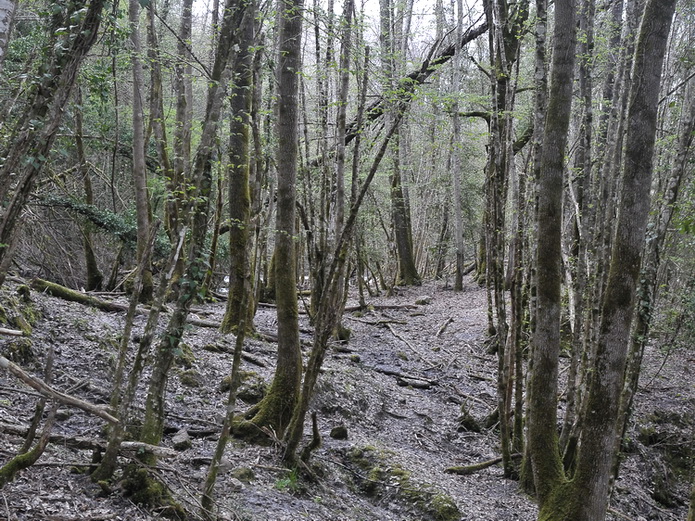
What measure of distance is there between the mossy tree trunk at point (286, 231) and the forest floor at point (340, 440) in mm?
463

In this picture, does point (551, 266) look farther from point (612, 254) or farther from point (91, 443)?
point (91, 443)

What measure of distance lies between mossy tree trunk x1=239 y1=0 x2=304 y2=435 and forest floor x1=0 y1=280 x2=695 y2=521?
0.46m

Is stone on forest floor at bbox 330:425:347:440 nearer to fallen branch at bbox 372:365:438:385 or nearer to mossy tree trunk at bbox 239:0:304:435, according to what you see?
mossy tree trunk at bbox 239:0:304:435

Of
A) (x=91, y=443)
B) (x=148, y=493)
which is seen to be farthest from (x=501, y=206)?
(x=91, y=443)

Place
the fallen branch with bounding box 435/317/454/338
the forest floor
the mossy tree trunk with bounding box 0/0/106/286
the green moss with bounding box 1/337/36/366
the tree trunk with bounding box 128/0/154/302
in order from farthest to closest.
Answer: the fallen branch with bounding box 435/317/454/338, the tree trunk with bounding box 128/0/154/302, the green moss with bounding box 1/337/36/366, the forest floor, the mossy tree trunk with bounding box 0/0/106/286

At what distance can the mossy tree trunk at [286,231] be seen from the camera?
6.24m

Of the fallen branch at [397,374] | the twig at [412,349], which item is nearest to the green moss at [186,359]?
the fallen branch at [397,374]

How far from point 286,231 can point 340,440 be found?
291 cm

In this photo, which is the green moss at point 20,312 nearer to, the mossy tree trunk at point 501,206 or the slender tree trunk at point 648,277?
the mossy tree trunk at point 501,206

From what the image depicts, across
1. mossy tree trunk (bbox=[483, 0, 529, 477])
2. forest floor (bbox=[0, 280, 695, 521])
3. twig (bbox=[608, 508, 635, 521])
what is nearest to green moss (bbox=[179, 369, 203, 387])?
forest floor (bbox=[0, 280, 695, 521])

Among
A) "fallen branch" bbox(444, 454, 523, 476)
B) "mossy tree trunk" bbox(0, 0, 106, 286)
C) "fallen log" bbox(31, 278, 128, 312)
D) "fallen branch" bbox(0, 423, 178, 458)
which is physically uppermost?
"mossy tree trunk" bbox(0, 0, 106, 286)

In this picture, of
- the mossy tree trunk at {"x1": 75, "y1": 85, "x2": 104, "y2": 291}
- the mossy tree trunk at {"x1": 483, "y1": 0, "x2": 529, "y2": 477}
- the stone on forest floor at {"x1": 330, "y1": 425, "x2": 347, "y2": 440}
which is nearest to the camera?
the mossy tree trunk at {"x1": 483, "y1": 0, "x2": 529, "y2": 477}

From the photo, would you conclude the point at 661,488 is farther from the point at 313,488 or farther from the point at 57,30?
the point at 57,30

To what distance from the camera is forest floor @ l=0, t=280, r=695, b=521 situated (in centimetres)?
423
